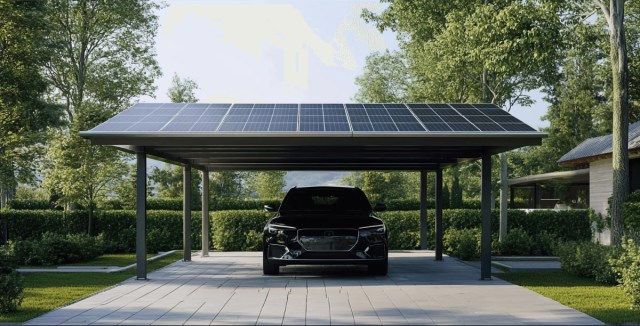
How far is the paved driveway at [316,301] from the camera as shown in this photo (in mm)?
Result: 9109

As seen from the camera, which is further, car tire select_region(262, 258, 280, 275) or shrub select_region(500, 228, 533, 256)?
shrub select_region(500, 228, 533, 256)

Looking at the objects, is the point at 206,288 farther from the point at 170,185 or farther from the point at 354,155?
the point at 170,185

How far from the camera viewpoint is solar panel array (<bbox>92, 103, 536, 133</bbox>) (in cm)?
1251

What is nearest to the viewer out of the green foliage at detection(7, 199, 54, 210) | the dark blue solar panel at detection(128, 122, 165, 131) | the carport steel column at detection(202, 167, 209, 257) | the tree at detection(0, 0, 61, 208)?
the dark blue solar panel at detection(128, 122, 165, 131)

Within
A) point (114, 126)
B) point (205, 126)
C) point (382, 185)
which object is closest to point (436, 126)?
point (205, 126)

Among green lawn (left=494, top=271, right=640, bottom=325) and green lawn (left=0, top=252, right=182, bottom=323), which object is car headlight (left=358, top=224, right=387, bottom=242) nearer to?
green lawn (left=494, top=271, right=640, bottom=325)

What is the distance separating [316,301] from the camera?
10.5 metres

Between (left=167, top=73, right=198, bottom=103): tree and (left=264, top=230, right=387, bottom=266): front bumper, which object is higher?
(left=167, top=73, right=198, bottom=103): tree

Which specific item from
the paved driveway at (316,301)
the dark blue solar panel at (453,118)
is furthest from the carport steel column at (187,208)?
the dark blue solar panel at (453,118)

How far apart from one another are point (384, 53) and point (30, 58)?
92.7 ft

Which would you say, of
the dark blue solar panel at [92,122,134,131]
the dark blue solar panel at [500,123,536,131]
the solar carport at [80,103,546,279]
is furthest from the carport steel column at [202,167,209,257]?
the dark blue solar panel at [500,123,536,131]

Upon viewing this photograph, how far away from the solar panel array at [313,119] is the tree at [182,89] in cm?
2857

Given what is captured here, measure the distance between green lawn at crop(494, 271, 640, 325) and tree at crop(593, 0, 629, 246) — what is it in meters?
1.51

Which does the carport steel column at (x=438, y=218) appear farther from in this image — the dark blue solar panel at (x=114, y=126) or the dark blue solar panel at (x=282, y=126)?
the dark blue solar panel at (x=114, y=126)
